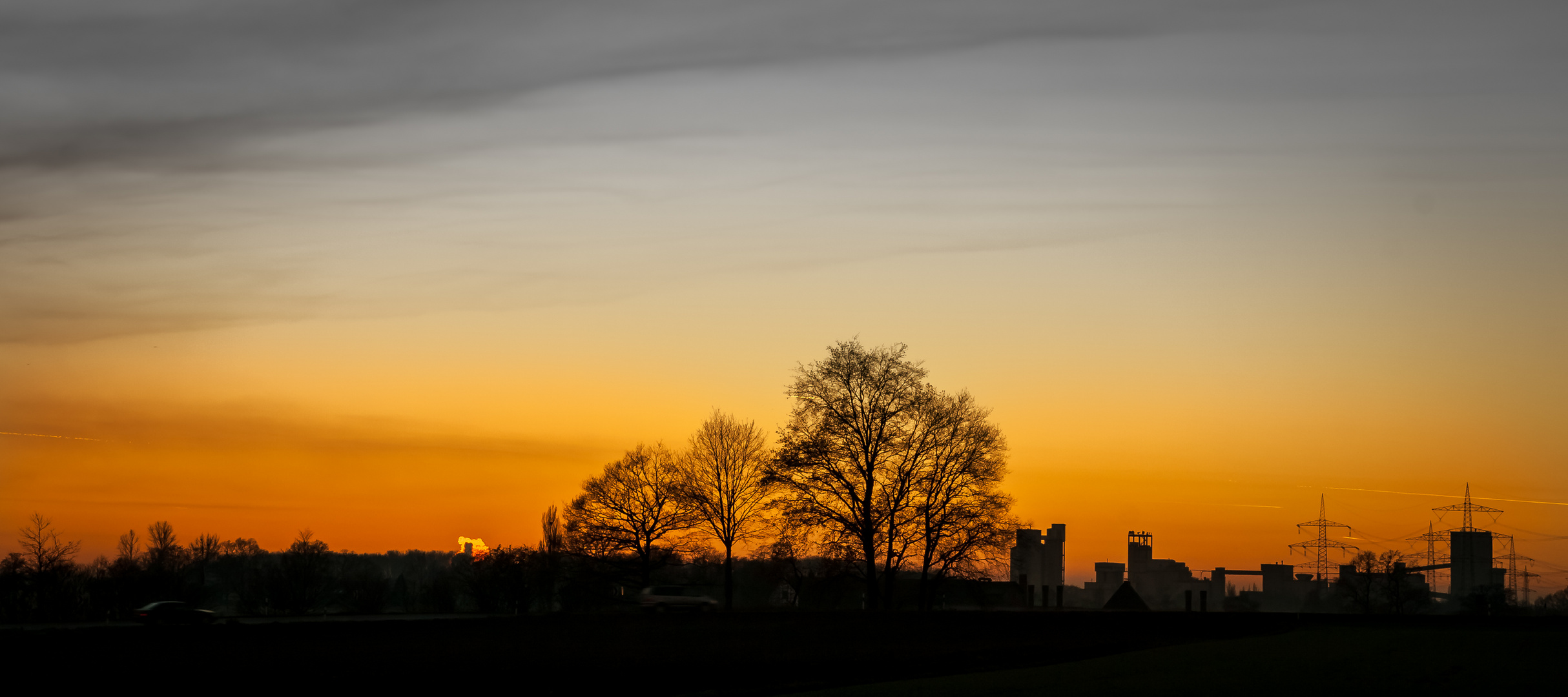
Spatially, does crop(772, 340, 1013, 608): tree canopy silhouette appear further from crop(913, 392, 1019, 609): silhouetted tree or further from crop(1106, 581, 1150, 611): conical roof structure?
crop(1106, 581, 1150, 611): conical roof structure

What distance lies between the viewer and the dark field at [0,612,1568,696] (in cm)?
3309

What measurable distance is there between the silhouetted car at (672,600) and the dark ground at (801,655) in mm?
6036

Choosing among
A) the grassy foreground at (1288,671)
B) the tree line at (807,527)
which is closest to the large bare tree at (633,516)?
the tree line at (807,527)

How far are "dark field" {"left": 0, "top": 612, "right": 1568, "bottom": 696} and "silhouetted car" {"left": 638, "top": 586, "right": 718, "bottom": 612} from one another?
20.3 feet

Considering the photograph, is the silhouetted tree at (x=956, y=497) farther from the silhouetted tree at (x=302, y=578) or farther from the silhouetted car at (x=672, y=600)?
the silhouetted tree at (x=302, y=578)

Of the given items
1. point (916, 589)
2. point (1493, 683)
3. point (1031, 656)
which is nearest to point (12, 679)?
point (1031, 656)

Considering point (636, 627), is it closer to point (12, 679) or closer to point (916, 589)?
point (12, 679)

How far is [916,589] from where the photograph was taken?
281ft

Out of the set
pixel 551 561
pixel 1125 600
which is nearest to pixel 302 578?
pixel 551 561

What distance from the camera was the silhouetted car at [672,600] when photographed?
5991cm

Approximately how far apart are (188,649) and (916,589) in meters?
55.6

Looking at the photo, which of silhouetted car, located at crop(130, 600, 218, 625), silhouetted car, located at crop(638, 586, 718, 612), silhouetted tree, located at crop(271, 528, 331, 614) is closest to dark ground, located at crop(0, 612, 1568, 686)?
silhouetted car, located at crop(638, 586, 718, 612)

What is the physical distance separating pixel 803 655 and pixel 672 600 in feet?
66.1

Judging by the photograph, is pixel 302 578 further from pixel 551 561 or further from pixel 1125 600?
pixel 1125 600
